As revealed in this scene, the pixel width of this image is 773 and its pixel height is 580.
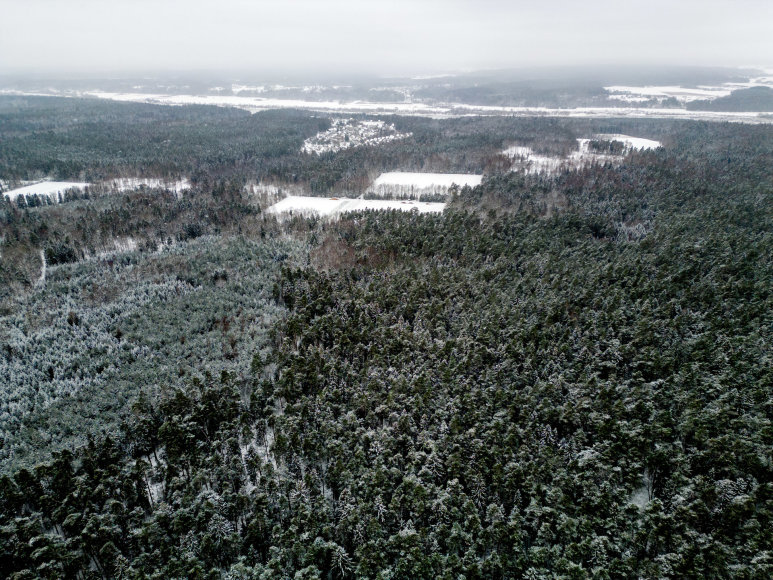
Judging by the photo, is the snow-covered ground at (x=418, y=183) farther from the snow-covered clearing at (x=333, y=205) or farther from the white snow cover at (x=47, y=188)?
the white snow cover at (x=47, y=188)

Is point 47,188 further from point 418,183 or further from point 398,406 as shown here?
point 398,406

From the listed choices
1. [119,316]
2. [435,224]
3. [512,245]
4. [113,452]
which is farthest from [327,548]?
[435,224]

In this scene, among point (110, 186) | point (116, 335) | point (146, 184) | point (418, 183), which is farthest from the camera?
point (418, 183)

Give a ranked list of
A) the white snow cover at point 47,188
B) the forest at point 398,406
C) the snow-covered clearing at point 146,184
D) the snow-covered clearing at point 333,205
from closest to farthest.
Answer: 1. the forest at point 398,406
2. the snow-covered clearing at point 333,205
3. the white snow cover at point 47,188
4. the snow-covered clearing at point 146,184

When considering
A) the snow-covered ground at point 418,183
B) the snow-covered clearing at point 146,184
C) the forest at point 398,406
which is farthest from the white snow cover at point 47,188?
the snow-covered ground at point 418,183

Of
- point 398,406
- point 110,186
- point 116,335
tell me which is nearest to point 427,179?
point 110,186

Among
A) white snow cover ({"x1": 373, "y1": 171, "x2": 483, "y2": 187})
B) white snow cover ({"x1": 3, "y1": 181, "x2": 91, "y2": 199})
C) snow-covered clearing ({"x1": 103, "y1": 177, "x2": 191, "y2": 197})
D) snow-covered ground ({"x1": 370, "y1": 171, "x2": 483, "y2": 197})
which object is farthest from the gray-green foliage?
white snow cover ({"x1": 3, "y1": 181, "x2": 91, "y2": 199})

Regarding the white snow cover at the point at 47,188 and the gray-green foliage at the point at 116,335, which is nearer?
the gray-green foliage at the point at 116,335
